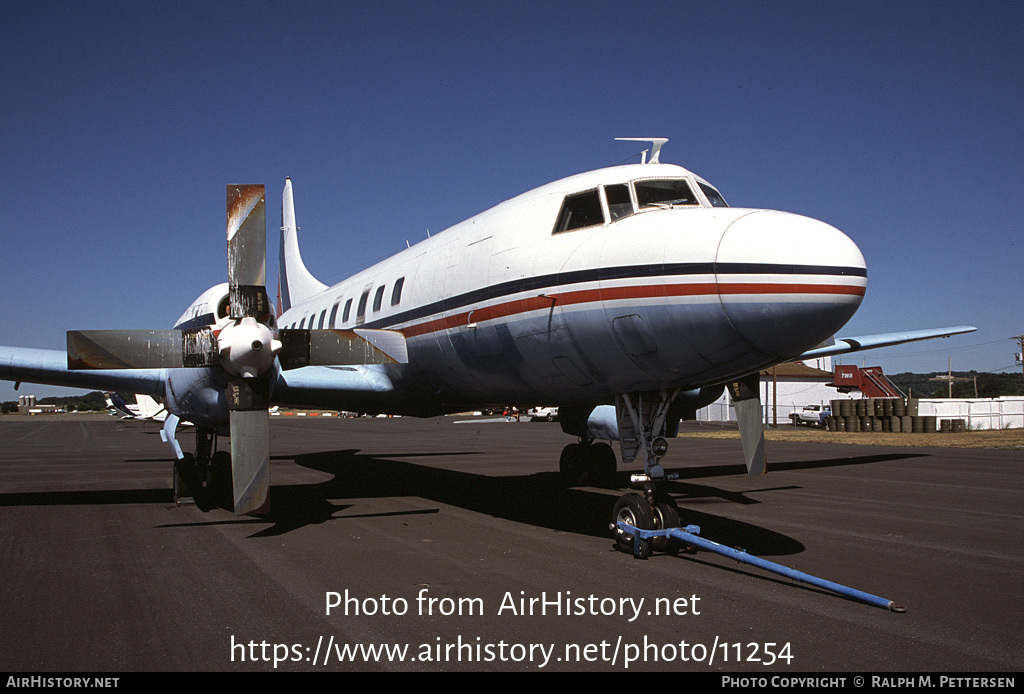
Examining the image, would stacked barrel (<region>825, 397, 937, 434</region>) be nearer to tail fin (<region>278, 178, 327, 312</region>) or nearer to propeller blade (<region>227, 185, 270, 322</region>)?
tail fin (<region>278, 178, 327, 312</region>)

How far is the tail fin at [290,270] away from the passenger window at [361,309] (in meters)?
9.87

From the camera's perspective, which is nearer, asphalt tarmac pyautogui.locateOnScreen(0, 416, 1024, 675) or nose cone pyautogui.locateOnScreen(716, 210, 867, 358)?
A: asphalt tarmac pyautogui.locateOnScreen(0, 416, 1024, 675)

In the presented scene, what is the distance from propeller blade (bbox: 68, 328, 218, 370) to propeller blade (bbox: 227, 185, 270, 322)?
22.0 inches

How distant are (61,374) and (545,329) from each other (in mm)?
7967

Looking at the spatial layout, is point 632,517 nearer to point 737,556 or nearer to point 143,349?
point 737,556

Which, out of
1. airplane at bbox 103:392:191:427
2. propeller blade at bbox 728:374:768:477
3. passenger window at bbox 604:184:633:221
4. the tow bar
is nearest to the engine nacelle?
airplane at bbox 103:392:191:427

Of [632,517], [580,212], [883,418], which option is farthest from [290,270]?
[883,418]

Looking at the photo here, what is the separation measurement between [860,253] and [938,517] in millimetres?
5993

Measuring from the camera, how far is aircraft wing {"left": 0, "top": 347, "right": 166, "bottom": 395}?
10.4m

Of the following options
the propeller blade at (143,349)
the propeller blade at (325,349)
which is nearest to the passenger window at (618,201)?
the propeller blade at (325,349)

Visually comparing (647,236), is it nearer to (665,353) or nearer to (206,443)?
(665,353)

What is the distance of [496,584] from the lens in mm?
6039

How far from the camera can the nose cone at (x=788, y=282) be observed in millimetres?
5855
